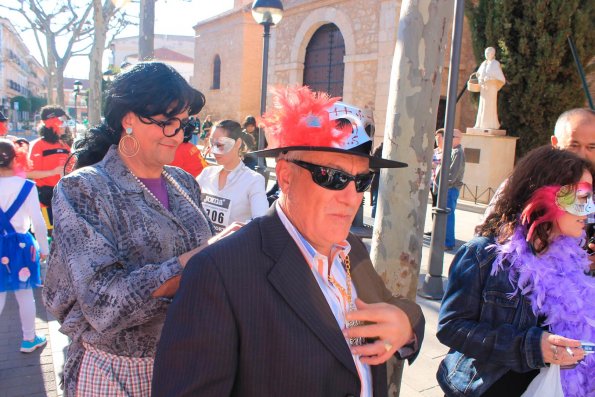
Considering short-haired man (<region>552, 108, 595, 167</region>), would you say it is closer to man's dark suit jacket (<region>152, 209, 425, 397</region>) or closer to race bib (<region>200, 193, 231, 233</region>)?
man's dark suit jacket (<region>152, 209, 425, 397</region>)

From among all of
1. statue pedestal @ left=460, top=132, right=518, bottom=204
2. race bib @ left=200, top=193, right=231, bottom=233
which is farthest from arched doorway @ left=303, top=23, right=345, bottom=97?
race bib @ left=200, top=193, right=231, bottom=233

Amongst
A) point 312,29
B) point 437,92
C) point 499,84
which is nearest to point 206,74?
point 312,29

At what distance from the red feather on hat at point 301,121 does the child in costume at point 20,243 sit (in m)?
3.41

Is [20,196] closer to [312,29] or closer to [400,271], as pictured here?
[400,271]

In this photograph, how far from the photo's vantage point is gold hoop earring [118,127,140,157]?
1.89m

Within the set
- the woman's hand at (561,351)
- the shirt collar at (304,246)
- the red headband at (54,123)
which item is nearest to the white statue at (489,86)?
the red headband at (54,123)

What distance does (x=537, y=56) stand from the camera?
1367 cm

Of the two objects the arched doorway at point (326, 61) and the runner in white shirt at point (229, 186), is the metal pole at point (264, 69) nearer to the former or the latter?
the runner in white shirt at point (229, 186)

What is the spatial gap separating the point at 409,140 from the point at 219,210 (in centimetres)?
191

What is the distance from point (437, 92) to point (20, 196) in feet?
12.0

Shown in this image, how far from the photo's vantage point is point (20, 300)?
13.2 feet

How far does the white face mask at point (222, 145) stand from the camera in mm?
4105

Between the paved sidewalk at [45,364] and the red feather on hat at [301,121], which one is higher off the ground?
the red feather on hat at [301,121]

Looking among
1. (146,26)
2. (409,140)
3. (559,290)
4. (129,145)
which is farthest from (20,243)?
(146,26)
